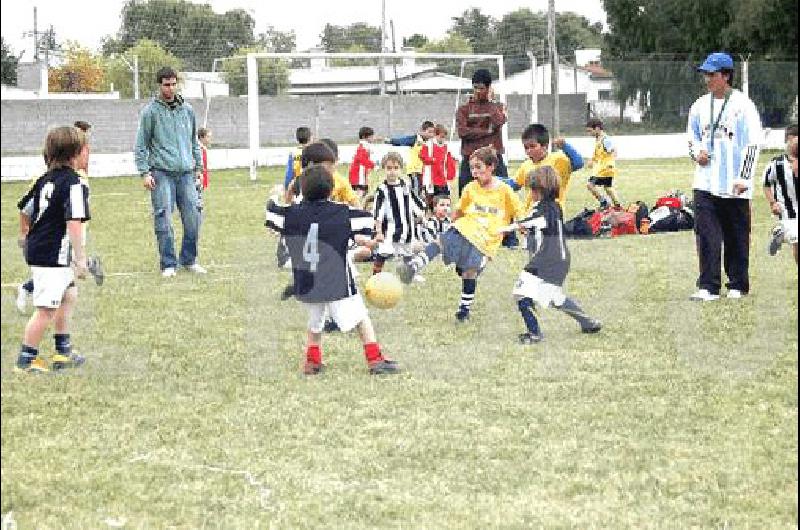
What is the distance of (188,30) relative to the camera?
29406 millimetres

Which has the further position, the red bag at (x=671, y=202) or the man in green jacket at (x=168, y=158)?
the red bag at (x=671, y=202)

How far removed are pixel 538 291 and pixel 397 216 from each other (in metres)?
2.33

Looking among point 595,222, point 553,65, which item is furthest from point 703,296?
point 553,65

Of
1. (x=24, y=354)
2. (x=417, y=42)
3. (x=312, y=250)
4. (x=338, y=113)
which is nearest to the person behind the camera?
(x=24, y=354)

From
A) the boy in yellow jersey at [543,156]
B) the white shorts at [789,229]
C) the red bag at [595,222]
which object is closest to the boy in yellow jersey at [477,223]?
the boy in yellow jersey at [543,156]

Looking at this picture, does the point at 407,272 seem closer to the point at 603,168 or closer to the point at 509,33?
the point at 603,168

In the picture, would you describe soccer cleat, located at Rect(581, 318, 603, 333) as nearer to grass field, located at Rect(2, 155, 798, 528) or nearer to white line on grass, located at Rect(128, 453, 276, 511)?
grass field, located at Rect(2, 155, 798, 528)

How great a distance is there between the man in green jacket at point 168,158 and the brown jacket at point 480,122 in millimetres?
2783

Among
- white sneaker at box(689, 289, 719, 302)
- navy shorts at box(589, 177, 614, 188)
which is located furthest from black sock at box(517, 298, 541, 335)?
navy shorts at box(589, 177, 614, 188)

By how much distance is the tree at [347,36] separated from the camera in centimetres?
3344

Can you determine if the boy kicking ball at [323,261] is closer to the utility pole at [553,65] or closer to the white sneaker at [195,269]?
the white sneaker at [195,269]

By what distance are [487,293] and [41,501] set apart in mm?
6077

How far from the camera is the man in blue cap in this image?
9.04 metres

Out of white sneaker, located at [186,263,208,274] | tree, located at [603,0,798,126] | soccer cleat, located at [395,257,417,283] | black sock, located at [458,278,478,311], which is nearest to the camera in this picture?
black sock, located at [458,278,478,311]
